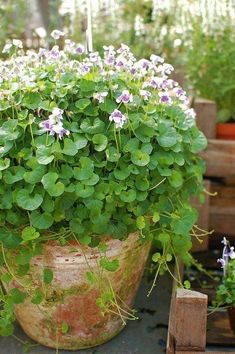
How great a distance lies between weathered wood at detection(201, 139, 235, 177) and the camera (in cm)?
233

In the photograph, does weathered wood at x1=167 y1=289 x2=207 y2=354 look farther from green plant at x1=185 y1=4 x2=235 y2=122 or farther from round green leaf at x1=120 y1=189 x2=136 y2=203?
green plant at x1=185 y1=4 x2=235 y2=122

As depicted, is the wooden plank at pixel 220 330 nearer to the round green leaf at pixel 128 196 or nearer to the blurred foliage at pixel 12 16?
the round green leaf at pixel 128 196

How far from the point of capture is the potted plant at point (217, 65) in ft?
8.12

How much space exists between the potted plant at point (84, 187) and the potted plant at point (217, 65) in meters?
0.78

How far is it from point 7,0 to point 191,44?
75.7 inches

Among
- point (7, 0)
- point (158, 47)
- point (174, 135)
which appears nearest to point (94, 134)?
point (174, 135)

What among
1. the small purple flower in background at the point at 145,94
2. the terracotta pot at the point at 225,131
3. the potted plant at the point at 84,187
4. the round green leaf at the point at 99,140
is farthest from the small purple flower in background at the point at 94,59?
the terracotta pot at the point at 225,131

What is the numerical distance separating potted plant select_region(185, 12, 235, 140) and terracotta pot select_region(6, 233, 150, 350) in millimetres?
989

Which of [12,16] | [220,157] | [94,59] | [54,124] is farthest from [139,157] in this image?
[12,16]

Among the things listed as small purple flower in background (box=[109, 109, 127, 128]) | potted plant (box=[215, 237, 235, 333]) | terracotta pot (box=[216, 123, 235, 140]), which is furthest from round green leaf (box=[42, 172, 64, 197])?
terracotta pot (box=[216, 123, 235, 140])

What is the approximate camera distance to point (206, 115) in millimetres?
2385

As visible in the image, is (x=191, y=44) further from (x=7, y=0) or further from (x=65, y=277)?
(x=7, y=0)

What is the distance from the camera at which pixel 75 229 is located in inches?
58.2

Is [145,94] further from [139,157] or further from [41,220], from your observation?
[41,220]
